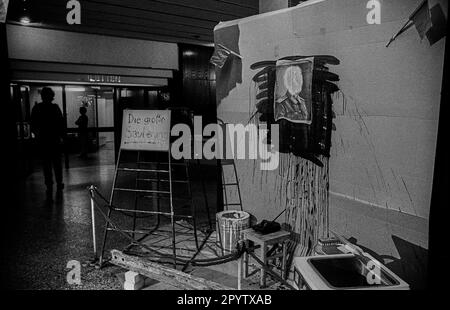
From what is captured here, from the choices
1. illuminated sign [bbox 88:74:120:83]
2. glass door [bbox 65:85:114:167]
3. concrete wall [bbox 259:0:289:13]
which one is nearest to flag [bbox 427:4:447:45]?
concrete wall [bbox 259:0:289:13]

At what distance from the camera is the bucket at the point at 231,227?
14.9 feet

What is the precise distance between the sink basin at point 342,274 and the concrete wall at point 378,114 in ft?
2.20

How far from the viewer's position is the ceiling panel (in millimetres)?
6969

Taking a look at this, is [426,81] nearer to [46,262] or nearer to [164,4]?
[46,262]

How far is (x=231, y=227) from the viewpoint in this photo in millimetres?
4539

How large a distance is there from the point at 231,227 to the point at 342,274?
2053 mm

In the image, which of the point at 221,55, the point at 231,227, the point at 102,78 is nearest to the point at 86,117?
the point at 102,78

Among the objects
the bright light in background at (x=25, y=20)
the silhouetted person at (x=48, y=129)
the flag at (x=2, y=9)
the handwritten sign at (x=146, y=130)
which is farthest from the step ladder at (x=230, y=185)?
the bright light in background at (x=25, y=20)

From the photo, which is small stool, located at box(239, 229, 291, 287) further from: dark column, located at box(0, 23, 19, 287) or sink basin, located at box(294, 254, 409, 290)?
dark column, located at box(0, 23, 19, 287)

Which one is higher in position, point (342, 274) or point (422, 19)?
point (422, 19)

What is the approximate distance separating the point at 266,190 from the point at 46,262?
2909 millimetres

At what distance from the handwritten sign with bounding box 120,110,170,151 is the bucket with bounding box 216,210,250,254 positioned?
3.84 ft

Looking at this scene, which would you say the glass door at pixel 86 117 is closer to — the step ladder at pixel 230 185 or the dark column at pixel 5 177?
the dark column at pixel 5 177

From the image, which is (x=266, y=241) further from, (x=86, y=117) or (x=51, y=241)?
(x=86, y=117)
